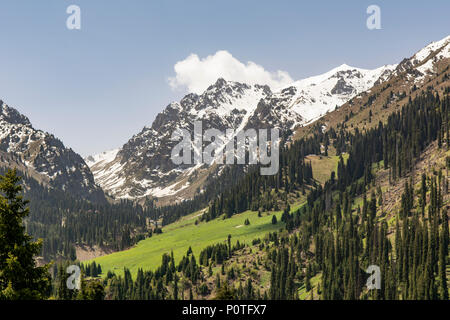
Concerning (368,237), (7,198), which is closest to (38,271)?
(7,198)

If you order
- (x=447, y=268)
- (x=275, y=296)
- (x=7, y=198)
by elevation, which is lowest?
(x=275, y=296)

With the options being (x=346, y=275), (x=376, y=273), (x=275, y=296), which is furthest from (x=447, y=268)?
(x=275, y=296)

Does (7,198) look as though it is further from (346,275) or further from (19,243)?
(346,275)

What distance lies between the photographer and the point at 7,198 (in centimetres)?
3950

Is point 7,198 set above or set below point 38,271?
above

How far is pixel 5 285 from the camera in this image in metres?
38.5

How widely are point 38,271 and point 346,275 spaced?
501ft
